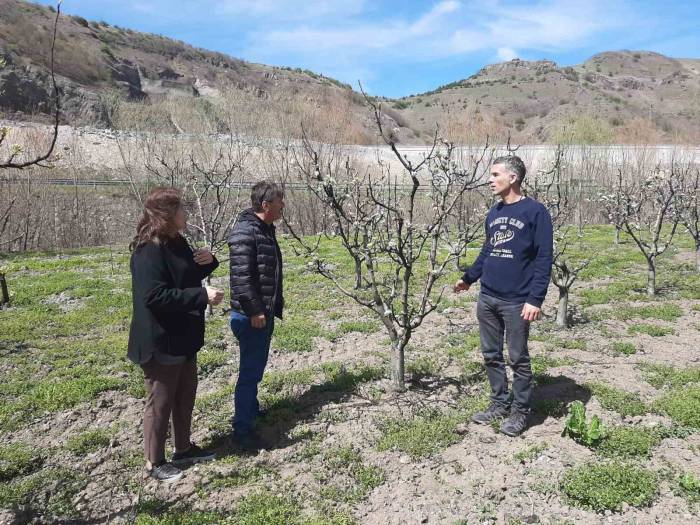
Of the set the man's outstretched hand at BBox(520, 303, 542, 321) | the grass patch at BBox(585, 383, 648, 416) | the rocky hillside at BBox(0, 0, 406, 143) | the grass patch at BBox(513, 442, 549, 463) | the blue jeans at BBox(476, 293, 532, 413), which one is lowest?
the grass patch at BBox(513, 442, 549, 463)

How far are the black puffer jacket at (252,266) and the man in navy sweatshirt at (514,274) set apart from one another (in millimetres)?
1773

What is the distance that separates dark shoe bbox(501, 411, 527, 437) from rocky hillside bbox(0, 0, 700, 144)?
266cm

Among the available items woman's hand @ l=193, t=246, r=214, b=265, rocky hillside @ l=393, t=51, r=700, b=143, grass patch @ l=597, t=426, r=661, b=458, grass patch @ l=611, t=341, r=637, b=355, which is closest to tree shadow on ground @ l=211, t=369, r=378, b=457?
woman's hand @ l=193, t=246, r=214, b=265

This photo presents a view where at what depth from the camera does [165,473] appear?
3.68m

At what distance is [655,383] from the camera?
16.3ft

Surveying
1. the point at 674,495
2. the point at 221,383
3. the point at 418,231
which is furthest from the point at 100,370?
the point at 674,495

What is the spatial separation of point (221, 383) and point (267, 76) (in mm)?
80646

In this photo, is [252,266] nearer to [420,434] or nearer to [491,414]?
[420,434]

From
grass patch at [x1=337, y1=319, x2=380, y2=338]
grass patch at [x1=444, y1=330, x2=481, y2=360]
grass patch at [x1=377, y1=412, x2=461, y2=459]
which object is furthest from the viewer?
grass patch at [x1=337, y1=319, x2=380, y2=338]

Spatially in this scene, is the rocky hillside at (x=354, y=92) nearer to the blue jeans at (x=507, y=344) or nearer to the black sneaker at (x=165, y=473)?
the blue jeans at (x=507, y=344)

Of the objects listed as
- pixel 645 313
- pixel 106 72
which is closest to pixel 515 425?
pixel 645 313

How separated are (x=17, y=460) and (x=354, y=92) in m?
38.0

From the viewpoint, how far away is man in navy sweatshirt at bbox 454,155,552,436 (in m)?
3.69

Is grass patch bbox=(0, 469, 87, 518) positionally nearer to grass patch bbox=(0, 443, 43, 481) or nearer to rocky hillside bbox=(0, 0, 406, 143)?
grass patch bbox=(0, 443, 43, 481)
